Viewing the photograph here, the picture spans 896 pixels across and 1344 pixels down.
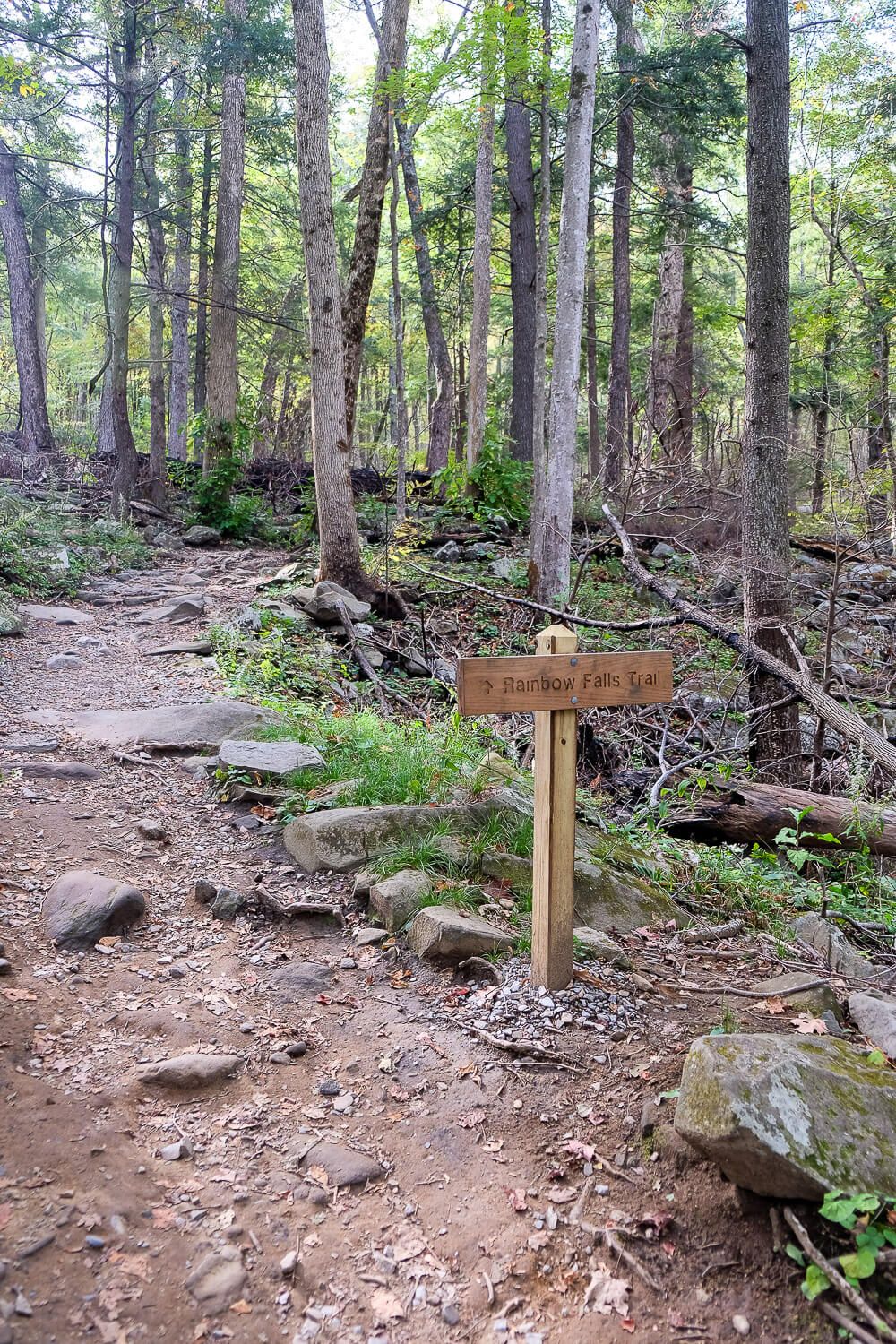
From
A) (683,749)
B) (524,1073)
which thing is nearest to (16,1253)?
(524,1073)

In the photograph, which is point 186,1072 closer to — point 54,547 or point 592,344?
point 54,547

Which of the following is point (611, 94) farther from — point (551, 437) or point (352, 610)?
point (352, 610)

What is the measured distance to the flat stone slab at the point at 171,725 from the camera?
591 cm

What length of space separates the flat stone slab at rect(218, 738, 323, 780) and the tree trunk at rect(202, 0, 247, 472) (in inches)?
439

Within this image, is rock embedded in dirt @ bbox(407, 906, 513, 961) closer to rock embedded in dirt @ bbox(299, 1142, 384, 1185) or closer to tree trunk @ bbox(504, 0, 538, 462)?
rock embedded in dirt @ bbox(299, 1142, 384, 1185)

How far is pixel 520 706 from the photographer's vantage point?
10.5ft

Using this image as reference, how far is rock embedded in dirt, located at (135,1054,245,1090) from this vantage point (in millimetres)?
2875

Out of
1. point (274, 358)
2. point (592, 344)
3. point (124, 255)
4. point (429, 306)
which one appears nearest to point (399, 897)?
point (124, 255)

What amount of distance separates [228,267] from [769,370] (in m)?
12.9

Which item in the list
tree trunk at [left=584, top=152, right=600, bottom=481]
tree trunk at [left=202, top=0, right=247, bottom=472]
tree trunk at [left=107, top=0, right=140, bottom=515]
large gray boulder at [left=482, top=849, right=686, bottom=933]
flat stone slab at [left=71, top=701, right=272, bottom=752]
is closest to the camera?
large gray boulder at [left=482, top=849, right=686, bottom=933]

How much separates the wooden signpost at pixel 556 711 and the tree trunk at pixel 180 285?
18.6 m

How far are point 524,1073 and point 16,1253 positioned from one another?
1.67 m

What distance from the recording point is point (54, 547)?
1220cm

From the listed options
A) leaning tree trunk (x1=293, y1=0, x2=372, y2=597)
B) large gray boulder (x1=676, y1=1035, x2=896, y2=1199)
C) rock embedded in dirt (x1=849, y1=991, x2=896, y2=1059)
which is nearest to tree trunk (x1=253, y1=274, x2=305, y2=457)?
leaning tree trunk (x1=293, y1=0, x2=372, y2=597)
